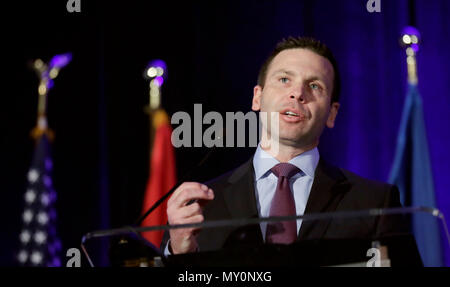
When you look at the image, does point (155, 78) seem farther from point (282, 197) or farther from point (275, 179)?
point (282, 197)

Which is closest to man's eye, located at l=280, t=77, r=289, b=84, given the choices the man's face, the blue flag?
the man's face

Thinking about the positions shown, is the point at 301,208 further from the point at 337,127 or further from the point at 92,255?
the point at 92,255

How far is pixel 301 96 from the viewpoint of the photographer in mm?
2037

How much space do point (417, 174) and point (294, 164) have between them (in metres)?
0.71

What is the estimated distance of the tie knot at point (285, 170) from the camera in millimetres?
1878

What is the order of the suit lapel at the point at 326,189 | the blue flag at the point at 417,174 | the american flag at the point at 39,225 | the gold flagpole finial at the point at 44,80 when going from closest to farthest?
the suit lapel at the point at 326,189 → the blue flag at the point at 417,174 → the american flag at the point at 39,225 → the gold flagpole finial at the point at 44,80

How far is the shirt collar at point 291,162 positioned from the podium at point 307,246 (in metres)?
0.52

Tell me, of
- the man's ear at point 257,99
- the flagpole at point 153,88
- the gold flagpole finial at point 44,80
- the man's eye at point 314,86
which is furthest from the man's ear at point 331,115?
the gold flagpole finial at point 44,80

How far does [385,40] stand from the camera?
8.57 ft

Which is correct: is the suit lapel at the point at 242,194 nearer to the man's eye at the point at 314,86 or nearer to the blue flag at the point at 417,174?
the man's eye at the point at 314,86

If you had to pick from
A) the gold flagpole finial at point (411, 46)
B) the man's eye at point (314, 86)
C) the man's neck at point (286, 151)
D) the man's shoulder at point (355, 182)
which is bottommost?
the man's shoulder at point (355, 182)

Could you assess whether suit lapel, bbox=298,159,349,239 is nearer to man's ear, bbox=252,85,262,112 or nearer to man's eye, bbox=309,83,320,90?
man's eye, bbox=309,83,320,90

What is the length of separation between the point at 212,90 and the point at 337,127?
0.59 metres
